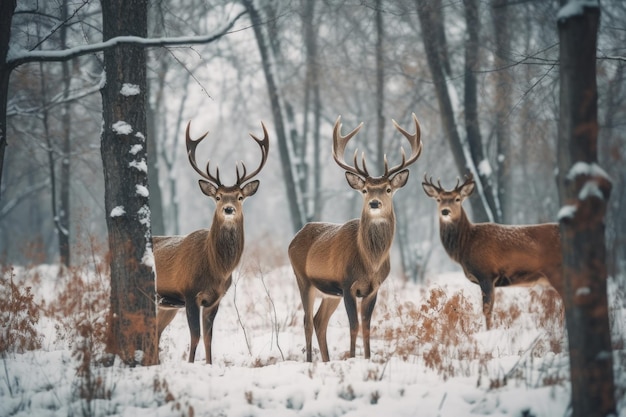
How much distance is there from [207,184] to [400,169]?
2271 millimetres

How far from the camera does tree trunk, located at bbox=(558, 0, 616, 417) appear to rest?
4.23 m

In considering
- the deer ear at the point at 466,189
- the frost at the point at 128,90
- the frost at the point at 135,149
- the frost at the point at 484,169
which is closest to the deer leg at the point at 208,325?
the frost at the point at 135,149

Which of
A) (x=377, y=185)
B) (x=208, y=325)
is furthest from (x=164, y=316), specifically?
(x=377, y=185)

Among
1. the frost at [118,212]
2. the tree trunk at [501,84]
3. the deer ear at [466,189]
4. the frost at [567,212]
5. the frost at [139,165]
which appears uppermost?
the tree trunk at [501,84]

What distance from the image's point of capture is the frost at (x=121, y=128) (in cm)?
595

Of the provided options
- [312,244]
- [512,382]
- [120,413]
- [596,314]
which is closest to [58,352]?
[120,413]

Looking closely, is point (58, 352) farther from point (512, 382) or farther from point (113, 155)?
point (512, 382)

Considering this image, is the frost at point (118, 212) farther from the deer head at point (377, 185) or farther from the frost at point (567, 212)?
the frost at point (567, 212)

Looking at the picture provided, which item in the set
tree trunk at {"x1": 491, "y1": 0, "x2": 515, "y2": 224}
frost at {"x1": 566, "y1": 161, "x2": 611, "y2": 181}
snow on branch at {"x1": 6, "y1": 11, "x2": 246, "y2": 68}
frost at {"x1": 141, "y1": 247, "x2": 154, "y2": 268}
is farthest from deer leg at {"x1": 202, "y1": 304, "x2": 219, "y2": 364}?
tree trunk at {"x1": 491, "y1": 0, "x2": 515, "y2": 224}

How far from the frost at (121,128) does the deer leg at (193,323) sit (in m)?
1.96

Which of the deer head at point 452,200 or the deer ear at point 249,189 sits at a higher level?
the deer ear at point 249,189

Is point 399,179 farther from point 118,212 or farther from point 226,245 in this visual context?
point 118,212

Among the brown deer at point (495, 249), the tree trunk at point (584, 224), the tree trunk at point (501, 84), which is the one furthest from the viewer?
the tree trunk at point (501, 84)

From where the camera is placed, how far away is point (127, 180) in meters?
5.98
